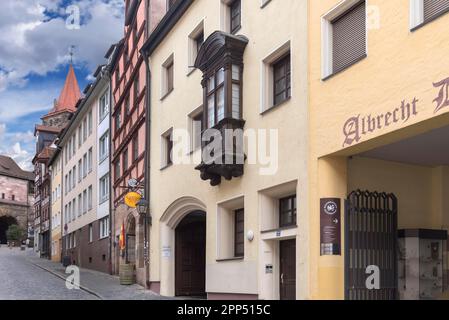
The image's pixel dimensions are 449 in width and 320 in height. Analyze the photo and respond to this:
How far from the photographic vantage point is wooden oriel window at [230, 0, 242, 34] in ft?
56.7

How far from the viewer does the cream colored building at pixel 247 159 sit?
1385cm

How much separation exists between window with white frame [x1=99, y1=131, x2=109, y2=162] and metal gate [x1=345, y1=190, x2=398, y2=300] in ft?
74.6

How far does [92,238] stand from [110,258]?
602 centimetres

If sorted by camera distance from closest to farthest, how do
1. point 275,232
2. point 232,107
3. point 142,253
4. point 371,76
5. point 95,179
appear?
point 371,76 → point 275,232 → point 232,107 → point 142,253 → point 95,179

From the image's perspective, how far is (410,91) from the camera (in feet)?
34.1

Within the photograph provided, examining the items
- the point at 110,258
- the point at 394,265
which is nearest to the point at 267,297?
the point at 394,265

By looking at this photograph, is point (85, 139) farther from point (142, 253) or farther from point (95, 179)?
point (142, 253)

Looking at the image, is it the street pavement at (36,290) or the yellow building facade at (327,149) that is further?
the street pavement at (36,290)

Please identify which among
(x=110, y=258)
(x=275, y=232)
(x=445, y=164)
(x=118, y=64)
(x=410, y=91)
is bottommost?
(x=110, y=258)

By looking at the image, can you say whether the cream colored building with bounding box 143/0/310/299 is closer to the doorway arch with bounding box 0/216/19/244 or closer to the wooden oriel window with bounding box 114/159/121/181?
the wooden oriel window with bounding box 114/159/121/181

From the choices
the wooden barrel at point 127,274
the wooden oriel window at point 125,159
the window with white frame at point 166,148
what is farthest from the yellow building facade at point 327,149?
the wooden oriel window at point 125,159

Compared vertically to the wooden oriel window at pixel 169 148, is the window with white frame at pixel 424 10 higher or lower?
higher

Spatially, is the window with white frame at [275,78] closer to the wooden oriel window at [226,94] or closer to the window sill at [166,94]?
the wooden oriel window at [226,94]

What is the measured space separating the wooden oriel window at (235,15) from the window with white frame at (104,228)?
18.5 m
